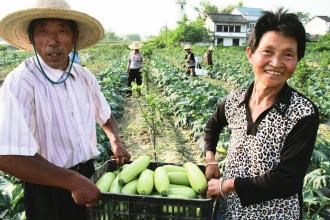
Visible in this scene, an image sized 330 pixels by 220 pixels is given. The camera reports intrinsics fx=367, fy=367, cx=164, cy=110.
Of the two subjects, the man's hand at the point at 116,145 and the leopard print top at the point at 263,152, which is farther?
the man's hand at the point at 116,145

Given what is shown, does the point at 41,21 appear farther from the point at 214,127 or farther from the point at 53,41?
the point at 214,127

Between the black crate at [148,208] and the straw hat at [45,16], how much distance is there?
1.13 m

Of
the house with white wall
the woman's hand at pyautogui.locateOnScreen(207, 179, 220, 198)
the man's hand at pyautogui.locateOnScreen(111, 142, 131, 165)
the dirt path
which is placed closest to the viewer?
the woman's hand at pyautogui.locateOnScreen(207, 179, 220, 198)

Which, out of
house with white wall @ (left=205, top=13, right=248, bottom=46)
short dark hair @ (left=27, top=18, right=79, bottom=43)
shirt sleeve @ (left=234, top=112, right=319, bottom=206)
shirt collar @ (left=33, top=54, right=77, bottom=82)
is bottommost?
house with white wall @ (left=205, top=13, right=248, bottom=46)

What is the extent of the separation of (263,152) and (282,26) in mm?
651

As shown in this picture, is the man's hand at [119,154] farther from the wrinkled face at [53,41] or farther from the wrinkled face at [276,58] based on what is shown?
the wrinkled face at [276,58]

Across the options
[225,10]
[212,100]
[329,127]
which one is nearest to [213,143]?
[212,100]

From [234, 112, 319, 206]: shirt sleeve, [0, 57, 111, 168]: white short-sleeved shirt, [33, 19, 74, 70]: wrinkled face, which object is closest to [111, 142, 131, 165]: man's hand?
[0, 57, 111, 168]: white short-sleeved shirt

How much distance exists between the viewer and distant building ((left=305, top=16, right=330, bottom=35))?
72963 millimetres

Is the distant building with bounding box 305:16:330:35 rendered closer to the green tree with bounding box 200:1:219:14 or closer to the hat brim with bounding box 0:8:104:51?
the green tree with bounding box 200:1:219:14

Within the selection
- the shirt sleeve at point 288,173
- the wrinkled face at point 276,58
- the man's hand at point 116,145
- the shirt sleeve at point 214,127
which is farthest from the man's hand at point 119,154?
the wrinkled face at point 276,58

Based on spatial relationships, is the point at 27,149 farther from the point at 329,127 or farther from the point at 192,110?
the point at 329,127

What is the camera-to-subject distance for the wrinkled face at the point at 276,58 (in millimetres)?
1871

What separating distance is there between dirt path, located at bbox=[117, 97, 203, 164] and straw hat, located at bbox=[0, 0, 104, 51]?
12.8 ft
